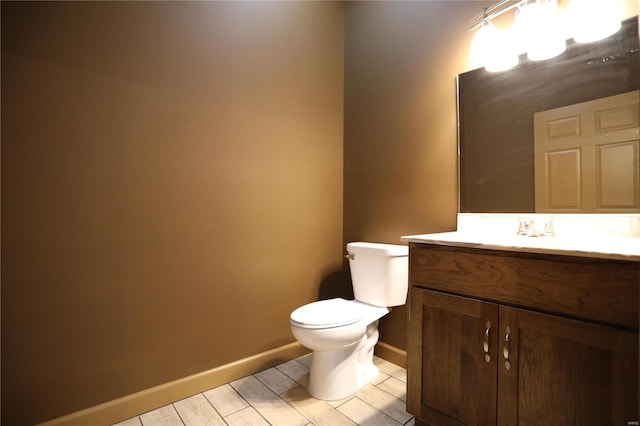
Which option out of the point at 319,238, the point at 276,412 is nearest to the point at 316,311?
the point at 276,412

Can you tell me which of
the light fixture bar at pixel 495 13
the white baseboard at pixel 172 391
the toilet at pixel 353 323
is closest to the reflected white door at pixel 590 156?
the light fixture bar at pixel 495 13

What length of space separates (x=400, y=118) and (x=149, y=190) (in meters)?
1.52

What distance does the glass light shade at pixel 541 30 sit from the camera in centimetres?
137

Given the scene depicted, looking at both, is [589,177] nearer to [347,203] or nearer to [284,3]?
[347,203]

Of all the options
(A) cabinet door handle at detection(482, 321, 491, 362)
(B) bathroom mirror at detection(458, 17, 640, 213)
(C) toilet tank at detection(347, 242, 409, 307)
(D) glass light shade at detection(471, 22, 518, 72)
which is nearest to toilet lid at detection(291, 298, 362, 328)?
(C) toilet tank at detection(347, 242, 409, 307)

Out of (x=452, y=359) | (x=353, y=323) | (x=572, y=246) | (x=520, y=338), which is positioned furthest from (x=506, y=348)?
(x=353, y=323)

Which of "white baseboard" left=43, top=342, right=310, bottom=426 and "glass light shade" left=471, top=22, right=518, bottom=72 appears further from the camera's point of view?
"glass light shade" left=471, top=22, right=518, bottom=72

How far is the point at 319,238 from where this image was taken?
7.48ft

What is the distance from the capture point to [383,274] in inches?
71.9

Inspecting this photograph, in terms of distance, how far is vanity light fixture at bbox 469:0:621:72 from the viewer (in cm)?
125

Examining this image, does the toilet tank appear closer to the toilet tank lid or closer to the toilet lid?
the toilet tank lid

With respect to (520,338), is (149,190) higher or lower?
higher

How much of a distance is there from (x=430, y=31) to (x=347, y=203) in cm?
122

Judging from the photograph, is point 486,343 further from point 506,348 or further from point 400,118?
point 400,118
